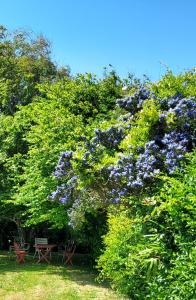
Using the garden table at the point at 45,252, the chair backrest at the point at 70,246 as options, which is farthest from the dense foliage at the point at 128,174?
the chair backrest at the point at 70,246

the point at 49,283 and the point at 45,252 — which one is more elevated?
the point at 45,252

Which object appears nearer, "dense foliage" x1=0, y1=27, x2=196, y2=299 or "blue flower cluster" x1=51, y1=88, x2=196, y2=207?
"dense foliage" x1=0, y1=27, x2=196, y2=299

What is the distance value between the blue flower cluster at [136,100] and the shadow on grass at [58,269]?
16.6ft

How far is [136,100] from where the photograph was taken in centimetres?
952

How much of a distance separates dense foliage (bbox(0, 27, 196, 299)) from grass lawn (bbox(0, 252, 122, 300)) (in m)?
1.07

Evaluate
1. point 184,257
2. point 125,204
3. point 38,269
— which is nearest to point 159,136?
point 125,204

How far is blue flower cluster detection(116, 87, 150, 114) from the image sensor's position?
9438mm

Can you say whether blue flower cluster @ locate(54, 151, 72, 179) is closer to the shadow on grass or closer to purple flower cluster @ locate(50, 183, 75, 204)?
purple flower cluster @ locate(50, 183, 75, 204)

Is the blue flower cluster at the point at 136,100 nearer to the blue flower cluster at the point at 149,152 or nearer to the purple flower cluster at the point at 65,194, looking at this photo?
the blue flower cluster at the point at 149,152

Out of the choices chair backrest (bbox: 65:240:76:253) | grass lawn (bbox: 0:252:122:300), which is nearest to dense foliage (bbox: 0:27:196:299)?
grass lawn (bbox: 0:252:122:300)

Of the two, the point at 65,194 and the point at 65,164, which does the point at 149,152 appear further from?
the point at 65,194

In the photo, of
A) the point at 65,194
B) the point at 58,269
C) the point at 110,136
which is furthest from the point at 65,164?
the point at 58,269

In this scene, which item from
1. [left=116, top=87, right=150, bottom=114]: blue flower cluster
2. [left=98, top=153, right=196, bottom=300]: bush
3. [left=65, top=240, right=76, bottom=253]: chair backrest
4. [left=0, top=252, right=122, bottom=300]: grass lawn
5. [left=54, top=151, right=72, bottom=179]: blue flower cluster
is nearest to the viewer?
[left=98, top=153, right=196, bottom=300]: bush

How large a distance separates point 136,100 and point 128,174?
245 centimetres
